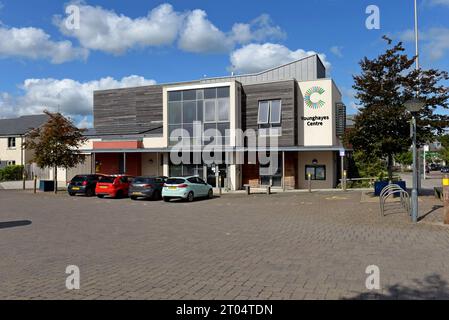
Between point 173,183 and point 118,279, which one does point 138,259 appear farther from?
point 173,183

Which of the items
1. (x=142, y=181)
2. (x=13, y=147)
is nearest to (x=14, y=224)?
(x=142, y=181)

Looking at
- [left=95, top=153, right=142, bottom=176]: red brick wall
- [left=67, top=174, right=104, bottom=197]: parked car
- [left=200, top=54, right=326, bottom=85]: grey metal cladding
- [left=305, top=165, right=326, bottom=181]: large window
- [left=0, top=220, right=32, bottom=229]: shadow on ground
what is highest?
[left=200, top=54, right=326, bottom=85]: grey metal cladding

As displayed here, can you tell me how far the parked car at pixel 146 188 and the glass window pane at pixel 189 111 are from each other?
841 centimetres

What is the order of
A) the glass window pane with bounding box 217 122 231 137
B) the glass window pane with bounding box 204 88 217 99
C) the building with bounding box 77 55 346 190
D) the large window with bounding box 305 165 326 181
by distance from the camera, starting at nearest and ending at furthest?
1. the building with bounding box 77 55 346 190
2. the large window with bounding box 305 165 326 181
3. the glass window pane with bounding box 217 122 231 137
4. the glass window pane with bounding box 204 88 217 99

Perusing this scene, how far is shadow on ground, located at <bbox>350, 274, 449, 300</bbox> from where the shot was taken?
5129mm

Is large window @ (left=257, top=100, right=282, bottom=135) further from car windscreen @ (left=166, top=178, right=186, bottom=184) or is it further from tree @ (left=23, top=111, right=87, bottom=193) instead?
tree @ (left=23, top=111, right=87, bottom=193)

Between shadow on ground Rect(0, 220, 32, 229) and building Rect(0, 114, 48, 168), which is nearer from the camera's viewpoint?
shadow on ground Rect(0, 220, 32, 229)

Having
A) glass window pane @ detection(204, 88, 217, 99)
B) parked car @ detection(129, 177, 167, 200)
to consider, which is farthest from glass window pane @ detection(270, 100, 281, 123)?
parked car @ detection(129, 177, 167, 200)

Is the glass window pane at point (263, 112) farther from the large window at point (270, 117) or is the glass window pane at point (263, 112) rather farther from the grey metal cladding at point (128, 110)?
the grey metal cladding at point (128, 110)

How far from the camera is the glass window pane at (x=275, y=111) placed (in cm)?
2680

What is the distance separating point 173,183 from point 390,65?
11.5m

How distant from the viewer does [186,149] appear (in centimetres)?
2777
